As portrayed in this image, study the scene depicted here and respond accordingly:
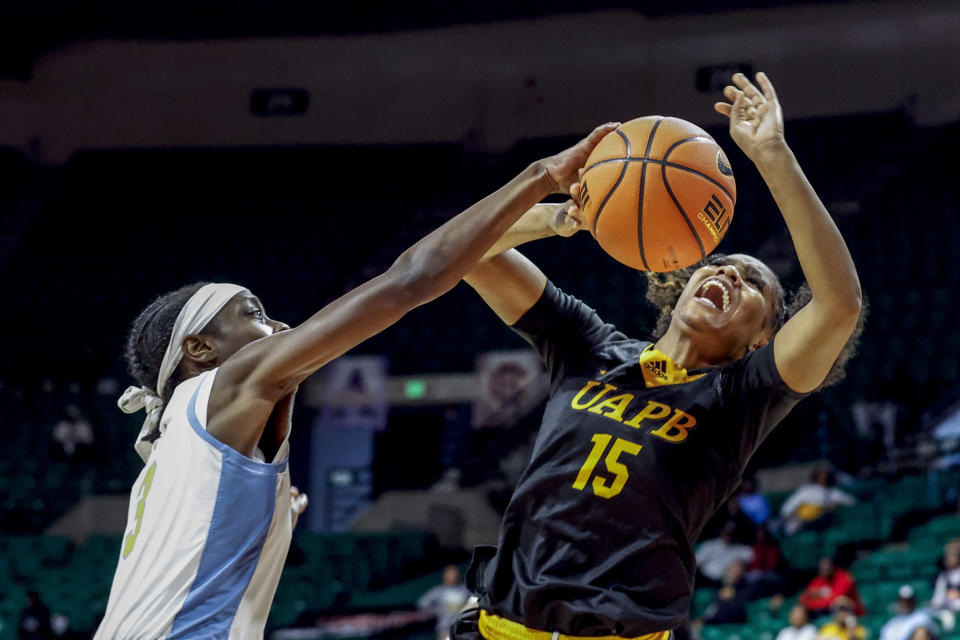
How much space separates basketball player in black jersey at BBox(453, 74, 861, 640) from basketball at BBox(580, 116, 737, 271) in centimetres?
12

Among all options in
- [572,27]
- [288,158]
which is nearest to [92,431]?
[288,158]

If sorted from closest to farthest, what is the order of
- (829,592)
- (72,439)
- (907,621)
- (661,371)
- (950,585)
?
(661,371)
(907,621)
(950,585)
(829,592)
(72,439)

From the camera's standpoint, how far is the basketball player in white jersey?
2.16 meters

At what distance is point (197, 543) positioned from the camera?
2172mm

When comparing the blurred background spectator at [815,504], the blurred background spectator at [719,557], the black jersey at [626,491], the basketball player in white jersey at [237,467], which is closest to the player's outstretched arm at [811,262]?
the black jersey at [626,491]

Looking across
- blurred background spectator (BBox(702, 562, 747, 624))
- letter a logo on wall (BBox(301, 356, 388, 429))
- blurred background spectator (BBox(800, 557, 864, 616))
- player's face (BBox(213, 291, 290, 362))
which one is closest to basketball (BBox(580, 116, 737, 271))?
player's face (BBox(213, 291, 290, 362))

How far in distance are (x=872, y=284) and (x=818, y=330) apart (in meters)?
11.6

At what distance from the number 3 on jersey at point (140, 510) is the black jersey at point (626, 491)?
863 mm

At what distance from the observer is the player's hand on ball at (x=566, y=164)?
246 cm

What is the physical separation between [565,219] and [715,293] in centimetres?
45

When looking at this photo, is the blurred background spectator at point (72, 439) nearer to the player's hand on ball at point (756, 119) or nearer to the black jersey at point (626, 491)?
the black jersey at point (626, 491)

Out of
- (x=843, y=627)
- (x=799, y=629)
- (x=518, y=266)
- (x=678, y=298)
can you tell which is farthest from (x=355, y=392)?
(x=518, y=266)

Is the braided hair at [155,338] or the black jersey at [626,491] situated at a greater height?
the braided hair at [155,338]

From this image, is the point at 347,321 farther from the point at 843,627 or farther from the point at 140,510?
the point at 843,627
